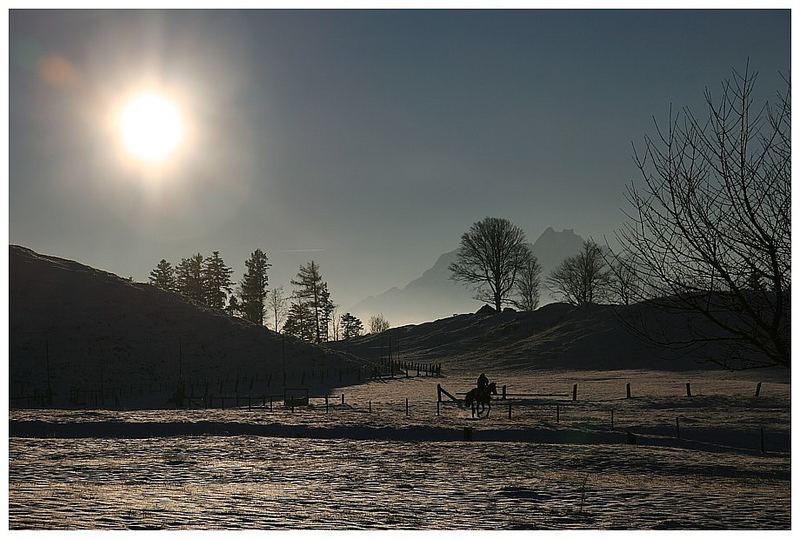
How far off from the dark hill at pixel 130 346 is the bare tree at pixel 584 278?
54.8 metres

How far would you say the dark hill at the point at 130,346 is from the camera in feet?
213

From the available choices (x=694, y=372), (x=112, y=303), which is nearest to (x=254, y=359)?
(x=112, y=303)

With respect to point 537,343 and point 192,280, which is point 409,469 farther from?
point 192,280

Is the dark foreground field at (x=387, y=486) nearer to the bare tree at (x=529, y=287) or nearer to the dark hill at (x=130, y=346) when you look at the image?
the dark hill at (x=130, y=346)

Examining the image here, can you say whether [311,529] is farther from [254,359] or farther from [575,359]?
[575,359]

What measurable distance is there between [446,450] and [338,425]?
8736 millimetres

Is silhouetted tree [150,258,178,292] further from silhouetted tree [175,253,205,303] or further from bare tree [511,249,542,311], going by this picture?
bare tree [511,249,542,311]

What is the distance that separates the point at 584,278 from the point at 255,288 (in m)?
58.8

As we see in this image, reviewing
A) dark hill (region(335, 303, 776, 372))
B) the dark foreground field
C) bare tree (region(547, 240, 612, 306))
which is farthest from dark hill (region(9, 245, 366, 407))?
bare tree (region(547, 240, 612, 306))

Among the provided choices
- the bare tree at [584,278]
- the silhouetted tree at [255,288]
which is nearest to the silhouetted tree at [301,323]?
the silhouetted tree at [255,288]

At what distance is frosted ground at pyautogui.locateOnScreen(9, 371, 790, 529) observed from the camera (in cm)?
1302

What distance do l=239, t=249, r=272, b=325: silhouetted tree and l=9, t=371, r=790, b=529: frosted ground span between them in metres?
88.6

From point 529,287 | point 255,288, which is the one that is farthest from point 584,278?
point 255,288

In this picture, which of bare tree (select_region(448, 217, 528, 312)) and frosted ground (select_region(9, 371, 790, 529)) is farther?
bare tree (select_region(448, 217, 528, 312))
